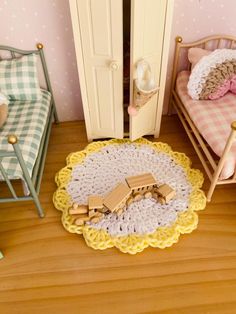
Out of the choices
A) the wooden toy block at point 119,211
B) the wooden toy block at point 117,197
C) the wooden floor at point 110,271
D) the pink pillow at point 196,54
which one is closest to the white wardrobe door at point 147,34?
the pink pillow at point 196,54

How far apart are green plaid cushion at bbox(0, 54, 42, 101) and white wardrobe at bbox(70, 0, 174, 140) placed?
410 millimetres

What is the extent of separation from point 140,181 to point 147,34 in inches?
35.4

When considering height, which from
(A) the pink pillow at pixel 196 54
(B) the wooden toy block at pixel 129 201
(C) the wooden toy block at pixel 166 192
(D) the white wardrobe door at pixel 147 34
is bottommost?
(B) the wooden toy block at pixel 129 201

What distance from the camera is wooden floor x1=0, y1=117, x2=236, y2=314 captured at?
1341mm

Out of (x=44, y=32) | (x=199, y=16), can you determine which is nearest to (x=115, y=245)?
(x=44, y=32)

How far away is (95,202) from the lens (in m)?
1.63

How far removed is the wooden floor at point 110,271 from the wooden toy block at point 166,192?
232 millimetres

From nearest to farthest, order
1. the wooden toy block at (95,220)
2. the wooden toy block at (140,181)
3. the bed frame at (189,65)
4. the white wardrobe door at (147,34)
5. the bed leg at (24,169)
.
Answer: the bed leg at (24,169) → the white wardrobe door at (147,34) → the wooden toy block at (95,220) → the wooden toy block at (140,181) → the bed frame at (189,65)

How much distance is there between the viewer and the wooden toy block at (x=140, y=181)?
1707 mm

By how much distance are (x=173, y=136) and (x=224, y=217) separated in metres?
0.82

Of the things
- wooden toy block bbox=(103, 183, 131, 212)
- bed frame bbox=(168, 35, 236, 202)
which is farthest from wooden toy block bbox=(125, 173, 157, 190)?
bed frame bbox=(168, 35, 236, 202)

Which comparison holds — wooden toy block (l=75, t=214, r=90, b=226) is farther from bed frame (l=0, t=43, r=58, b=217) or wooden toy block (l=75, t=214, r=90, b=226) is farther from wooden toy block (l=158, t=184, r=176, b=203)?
wooden toy block (l=158, t=184, r=176, b=203)

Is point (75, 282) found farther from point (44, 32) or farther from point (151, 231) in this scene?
point (44, 32)

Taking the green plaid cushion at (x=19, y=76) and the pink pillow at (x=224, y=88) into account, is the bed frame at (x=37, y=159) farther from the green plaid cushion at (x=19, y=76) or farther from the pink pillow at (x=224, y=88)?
the pink pillow at (x=224, y=88)
